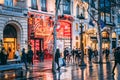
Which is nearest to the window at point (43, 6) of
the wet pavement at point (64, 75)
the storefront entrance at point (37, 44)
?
the storefront entrance at point (37, 44)

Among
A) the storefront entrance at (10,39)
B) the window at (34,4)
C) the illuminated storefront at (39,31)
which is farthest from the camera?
the window at (34,4)

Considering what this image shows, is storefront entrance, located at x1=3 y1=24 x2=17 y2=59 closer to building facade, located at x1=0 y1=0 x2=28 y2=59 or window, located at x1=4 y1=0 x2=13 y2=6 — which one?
building facade, located at x1=0 y1=0 x2=28 y2=59

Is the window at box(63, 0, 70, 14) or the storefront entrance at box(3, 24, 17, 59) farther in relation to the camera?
the window at box(63, 0, 70, 14)

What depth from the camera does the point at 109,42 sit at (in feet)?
238

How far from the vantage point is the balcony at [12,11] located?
1433 inches

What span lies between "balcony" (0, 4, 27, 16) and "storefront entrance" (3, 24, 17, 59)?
180 centimetres

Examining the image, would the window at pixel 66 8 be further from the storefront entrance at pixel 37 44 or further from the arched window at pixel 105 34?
the arched window at pixel 105 34

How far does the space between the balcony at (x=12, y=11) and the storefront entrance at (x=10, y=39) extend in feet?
5.90

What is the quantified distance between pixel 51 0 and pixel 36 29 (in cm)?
563

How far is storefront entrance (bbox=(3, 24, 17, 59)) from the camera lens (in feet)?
127

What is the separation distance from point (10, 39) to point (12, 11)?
11.2 ft

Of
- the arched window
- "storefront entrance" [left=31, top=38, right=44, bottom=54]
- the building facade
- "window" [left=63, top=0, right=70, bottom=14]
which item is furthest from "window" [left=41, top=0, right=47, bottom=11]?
the arched window

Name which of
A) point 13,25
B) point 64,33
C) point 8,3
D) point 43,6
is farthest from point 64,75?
point 64,33

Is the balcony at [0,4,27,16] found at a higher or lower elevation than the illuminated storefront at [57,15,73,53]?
higher
